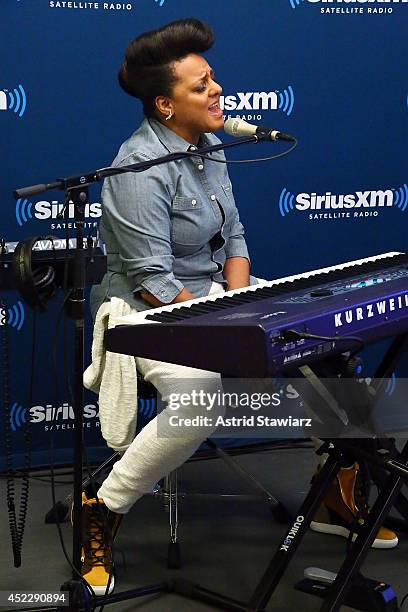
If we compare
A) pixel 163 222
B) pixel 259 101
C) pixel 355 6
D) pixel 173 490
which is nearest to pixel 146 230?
pixel 163 222

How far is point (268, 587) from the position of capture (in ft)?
8.44

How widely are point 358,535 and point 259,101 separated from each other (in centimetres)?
174

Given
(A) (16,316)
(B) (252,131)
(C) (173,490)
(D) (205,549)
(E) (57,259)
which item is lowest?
(D) (205,549)

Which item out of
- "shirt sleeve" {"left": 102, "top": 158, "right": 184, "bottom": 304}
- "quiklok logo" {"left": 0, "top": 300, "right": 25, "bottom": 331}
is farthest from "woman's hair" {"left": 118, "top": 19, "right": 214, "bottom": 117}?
"quiklok logo" {"left": 0, "top": 300, "right": 25, "bottom": 331}

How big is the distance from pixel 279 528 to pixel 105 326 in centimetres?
Answer: 82

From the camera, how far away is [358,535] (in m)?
2.54

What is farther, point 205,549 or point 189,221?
point 205,549

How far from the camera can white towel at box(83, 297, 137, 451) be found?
111 inches

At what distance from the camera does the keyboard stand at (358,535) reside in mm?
2492

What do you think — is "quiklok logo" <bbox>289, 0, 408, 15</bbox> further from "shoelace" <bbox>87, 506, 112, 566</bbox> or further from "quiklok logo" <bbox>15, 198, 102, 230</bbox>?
"shoelace" <bbox>87, 506, 112, 566</bbox>

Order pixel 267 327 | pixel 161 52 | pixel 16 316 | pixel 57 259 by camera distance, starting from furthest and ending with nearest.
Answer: pixel 16 316 < pixel 161 52 < pixel 57 259 < pixel 267 327

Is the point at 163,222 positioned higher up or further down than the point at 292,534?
higher up

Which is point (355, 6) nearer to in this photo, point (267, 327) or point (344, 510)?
point (344, 510)

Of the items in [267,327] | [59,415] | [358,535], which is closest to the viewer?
[267,327]
